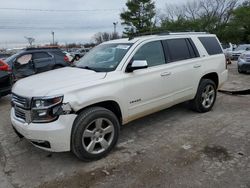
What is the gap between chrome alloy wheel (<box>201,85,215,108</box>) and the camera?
18.9 feet

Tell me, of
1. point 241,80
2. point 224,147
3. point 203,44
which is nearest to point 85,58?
point 203,44

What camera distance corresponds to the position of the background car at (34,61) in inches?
415

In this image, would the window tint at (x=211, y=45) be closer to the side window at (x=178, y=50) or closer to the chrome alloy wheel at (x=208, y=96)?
the side window at (x=178, y=50)

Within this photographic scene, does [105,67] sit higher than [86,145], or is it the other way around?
[105,67]

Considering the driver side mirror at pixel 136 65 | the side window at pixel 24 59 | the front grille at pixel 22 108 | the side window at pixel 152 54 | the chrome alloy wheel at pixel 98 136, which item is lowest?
the chrome alloy wheel at pixel 98 136

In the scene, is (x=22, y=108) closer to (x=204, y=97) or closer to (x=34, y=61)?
(x=204, y=97)

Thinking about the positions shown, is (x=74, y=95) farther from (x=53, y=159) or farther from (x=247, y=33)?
(x=247, y=33)

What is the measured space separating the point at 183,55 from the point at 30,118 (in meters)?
3.17

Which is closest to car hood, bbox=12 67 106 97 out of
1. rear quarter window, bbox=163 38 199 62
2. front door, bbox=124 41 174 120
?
front door, bbox=124 41 174 120

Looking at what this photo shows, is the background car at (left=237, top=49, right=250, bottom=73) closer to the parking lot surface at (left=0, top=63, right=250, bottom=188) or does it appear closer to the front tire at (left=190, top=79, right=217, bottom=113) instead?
the front tire at (left=190, top=79, right=217, bottom=113)

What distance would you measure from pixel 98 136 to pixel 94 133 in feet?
0.31

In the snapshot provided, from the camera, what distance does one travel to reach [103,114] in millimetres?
3762

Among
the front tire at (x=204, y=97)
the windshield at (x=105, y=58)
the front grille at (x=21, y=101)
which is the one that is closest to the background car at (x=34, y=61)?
the windshield at (x=105, y=58)

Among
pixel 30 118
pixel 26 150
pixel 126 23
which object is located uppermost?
pixel 126 23
